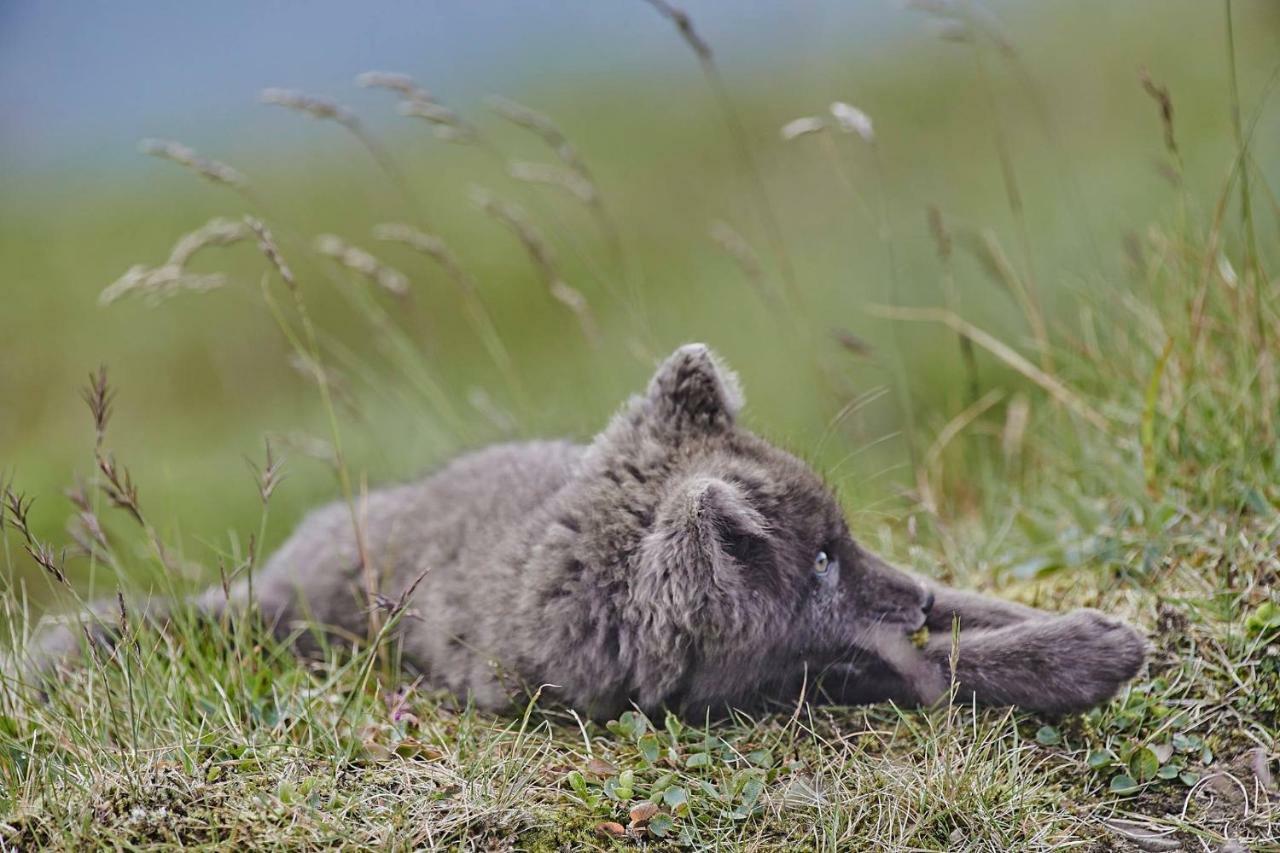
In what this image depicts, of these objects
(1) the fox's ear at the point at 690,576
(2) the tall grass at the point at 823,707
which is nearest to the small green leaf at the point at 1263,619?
(2) the tall grass at the point at 823,707

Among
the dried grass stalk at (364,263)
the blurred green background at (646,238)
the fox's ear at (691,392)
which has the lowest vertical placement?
the blurred green background at (646,238)

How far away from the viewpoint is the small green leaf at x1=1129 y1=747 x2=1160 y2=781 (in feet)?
11.9

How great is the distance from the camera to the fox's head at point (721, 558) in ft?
12.8

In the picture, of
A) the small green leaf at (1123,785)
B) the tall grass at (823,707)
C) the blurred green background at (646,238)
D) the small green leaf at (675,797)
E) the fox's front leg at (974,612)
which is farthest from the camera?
the blurred green background at (646,238)

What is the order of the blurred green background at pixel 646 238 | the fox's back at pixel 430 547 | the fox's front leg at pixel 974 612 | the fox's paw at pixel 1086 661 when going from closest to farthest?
the fox's paw at pixel 1086 661 → the fox's front leg at pixel 974 612 → the fox's back at pixel 430 547 → the blurred green background at pixel 646 238

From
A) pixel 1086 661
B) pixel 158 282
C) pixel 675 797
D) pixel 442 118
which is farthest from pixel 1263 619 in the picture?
pixel 158 282

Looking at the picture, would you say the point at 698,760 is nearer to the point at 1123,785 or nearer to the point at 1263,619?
the point at 1123,785

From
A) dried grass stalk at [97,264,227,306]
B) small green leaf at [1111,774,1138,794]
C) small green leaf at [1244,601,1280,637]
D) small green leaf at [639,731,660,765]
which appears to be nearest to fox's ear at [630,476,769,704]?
small green leaf at [639,731,660,765]

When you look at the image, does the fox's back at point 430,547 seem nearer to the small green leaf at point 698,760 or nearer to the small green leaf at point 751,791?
the small green leaf at point 698,760

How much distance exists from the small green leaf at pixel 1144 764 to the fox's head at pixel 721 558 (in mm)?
791

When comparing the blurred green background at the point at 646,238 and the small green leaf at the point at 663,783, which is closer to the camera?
the small green leaf at the point at 663,783

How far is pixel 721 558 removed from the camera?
3.89 meters

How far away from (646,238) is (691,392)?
32.8 ft

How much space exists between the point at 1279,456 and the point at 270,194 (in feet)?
45.3
